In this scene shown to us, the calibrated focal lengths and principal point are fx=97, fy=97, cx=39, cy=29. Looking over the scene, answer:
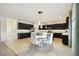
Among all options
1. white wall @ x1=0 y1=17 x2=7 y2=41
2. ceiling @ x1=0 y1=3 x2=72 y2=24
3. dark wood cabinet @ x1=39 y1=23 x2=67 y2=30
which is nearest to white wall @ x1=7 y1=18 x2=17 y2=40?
white wall @ x1=0 y1=17 x2=7 y2=41

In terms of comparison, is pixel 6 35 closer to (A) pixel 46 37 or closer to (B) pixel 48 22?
(B) pixel 48 22

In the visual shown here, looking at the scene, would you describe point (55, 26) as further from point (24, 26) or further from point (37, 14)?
point (24, 26)

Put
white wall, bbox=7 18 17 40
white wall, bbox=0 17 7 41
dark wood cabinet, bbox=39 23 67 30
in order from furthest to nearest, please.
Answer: white wall, bbox=7 18 17 40 < white wall, bbox=0 17 7 41 < dark wood cabinet, bbox=39 23 67 30

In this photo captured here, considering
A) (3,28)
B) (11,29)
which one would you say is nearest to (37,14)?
(11,29)

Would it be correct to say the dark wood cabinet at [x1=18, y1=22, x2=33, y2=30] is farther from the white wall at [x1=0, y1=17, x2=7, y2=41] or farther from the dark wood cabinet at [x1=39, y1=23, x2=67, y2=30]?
A: the white wall at [x1=0, y1=17, x2=7, y2=41]

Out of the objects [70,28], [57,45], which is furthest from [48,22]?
[57,45]

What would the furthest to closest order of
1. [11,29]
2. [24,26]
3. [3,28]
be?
[11,29]
[3,28]
[24,26]

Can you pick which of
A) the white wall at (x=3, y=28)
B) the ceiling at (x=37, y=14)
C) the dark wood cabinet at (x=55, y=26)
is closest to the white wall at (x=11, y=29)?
the white wall at (x=3, y=28)

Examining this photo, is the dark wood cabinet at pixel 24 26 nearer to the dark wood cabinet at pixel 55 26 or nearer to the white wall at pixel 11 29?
the white wall at pixel 11 29

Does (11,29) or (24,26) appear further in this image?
(11,29)

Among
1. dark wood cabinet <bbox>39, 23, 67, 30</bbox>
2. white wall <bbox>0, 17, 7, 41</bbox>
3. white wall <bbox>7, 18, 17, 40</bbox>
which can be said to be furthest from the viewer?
white wall <bbox>7, 18, 17, 40</bbox>

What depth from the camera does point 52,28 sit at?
3861 millimetres

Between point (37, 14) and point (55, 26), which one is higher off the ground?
point (37, 14)

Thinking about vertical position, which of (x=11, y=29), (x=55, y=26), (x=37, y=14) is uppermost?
(x=37, y=14)
